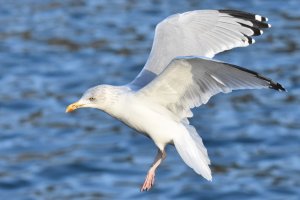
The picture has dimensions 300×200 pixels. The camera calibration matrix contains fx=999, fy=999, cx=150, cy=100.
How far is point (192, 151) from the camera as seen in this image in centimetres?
574

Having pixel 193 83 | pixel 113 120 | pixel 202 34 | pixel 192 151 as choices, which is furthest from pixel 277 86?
pixel 113 120

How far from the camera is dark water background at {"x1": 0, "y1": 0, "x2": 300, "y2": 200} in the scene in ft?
33.6

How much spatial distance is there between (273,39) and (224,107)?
1943mm

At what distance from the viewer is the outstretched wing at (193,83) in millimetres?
5523

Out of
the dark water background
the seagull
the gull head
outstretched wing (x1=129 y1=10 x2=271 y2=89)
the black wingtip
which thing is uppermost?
the dark water background

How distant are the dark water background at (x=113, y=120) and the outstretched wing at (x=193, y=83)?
4.24 metres

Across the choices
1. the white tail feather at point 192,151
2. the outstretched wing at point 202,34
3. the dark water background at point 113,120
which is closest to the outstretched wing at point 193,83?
the white tail feather at point 192,151

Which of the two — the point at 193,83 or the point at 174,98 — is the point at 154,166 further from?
the point at 193,83

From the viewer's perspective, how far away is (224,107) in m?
11.5

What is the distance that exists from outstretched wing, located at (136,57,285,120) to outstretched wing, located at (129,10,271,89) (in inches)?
16.1

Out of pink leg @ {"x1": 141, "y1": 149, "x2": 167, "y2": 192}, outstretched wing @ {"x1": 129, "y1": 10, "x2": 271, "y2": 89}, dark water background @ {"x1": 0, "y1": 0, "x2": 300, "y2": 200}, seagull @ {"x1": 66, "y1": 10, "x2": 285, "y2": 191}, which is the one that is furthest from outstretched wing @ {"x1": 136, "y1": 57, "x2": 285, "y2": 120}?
dark water background @ {"x1": 0, "y1": 0, "x2": 300, "y2": 200}

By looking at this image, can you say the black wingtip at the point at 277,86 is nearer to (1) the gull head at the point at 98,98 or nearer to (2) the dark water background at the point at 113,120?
(1) the gull head at the point at 98,98

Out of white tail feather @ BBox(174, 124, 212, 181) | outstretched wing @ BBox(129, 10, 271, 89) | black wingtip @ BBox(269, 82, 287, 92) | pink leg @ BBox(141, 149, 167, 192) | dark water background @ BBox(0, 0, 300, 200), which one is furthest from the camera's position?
dark water background @ BBox(0, 0, 300, 200)

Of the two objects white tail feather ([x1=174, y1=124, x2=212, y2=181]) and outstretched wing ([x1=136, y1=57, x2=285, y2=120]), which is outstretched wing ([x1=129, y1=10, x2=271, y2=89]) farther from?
white tail feather ([x1=174, y1=124, x2=212, y2=181])
